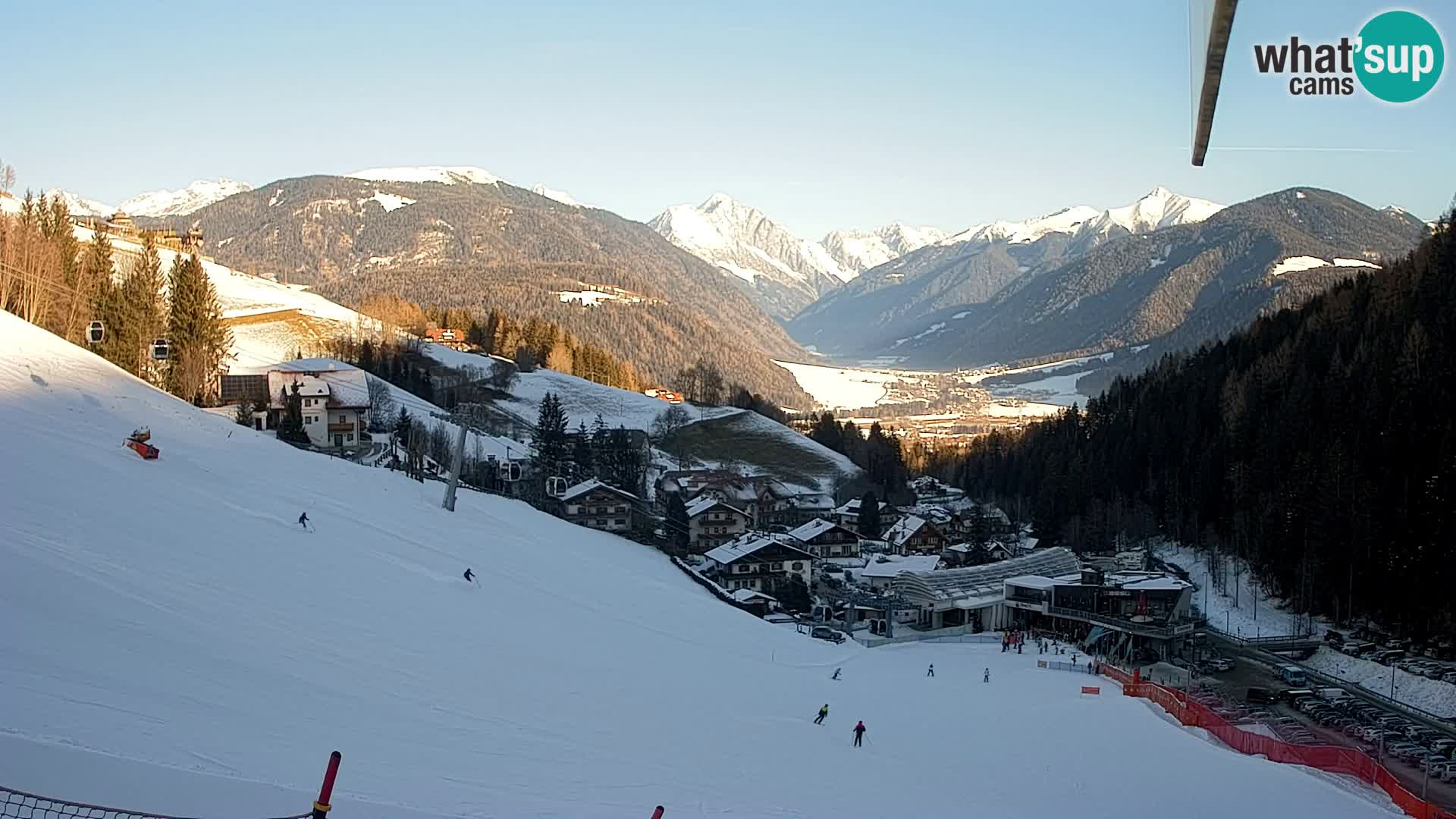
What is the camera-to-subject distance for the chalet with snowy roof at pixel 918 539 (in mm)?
66938

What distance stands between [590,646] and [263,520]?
663 centimetres

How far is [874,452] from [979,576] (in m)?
50.9

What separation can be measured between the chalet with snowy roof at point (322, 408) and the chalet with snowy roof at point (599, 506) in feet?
37.1

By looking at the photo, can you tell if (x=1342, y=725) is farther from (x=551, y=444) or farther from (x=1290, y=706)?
(x=551, y=444)

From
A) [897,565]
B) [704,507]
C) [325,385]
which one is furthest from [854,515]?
[325,385]

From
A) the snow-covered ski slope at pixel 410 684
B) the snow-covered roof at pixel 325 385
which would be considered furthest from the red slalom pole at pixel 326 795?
the snow-covered roof at pixel 325 385

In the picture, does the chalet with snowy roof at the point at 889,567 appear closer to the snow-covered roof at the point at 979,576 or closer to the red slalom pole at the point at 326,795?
the snow-covered roof at the point at 979,576

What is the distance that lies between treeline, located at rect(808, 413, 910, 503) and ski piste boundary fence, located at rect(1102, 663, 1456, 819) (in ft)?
204

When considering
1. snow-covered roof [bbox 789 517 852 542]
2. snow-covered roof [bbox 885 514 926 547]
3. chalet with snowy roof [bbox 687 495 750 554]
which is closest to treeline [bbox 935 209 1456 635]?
snow-covered roof [bbox 885 514 926 547]

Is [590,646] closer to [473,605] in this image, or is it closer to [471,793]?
[473,605]

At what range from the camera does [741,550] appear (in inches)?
2142

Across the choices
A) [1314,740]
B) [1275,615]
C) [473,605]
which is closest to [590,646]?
[473,605]

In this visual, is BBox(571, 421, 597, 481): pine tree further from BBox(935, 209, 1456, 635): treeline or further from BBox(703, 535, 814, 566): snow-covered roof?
BBox(935, 209, 1456, 635): treeline

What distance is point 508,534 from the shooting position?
100 feet
